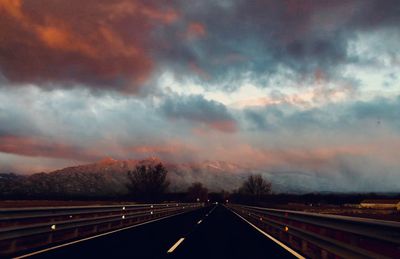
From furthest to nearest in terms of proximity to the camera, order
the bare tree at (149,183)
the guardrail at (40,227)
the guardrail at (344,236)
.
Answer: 1. the bare tree at (149,183)
2. the guardrail at (40,227)
3. the guardrail at (344,236)

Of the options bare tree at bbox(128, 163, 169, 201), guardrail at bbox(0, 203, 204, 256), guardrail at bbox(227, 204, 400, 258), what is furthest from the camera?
bare tree at bbox(128, 163, 169, 201)

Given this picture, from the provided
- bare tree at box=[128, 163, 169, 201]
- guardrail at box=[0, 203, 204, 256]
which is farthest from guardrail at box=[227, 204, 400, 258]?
bare tree at box=[128, 163, 169, 201]

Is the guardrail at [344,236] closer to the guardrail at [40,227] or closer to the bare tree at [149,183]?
the guardrail at [40,227]

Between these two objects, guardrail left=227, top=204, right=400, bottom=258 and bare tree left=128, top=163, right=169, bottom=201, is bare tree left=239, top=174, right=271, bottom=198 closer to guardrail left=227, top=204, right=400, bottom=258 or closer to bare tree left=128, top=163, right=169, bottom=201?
bare tree left=128, top=163, right=169, bottom=201

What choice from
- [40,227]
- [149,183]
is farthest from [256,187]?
[40,227]

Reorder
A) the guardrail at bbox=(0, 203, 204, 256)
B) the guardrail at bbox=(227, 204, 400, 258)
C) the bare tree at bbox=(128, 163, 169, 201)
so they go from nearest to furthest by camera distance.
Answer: the guardrail at bbox=(227, 204, 400, 258), the guardrail at bbox=(0, 203, 204, 256), the bare tree at bbox=(128, 163, 169, 201)

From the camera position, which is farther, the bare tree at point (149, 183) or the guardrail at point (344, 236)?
the bare tree at point (149, 183)

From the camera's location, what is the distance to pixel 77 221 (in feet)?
44.2

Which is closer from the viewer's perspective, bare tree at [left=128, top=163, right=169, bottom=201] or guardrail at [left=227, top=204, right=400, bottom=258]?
guardrail at [left=227, top=204, right=400, bottom=258]

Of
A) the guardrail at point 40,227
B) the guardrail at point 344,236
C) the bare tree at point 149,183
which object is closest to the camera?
the guardrail at point 344,236

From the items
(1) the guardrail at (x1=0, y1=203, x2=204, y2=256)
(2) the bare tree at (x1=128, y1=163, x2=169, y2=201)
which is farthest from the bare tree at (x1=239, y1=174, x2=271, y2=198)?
(1) the guardrail at (x1=0, y1=203, x2=204, y2=256)

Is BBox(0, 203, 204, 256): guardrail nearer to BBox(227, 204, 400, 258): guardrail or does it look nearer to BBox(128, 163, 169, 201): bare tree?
BBox(227, 204, 400, 258): guardrail

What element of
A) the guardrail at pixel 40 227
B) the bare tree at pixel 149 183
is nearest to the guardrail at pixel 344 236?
the guardrail at pixel 40 227

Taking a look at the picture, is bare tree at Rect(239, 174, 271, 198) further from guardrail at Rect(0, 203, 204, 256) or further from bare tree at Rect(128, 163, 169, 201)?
Answer: guardrail at Rect(0, 203, 204, 256)
